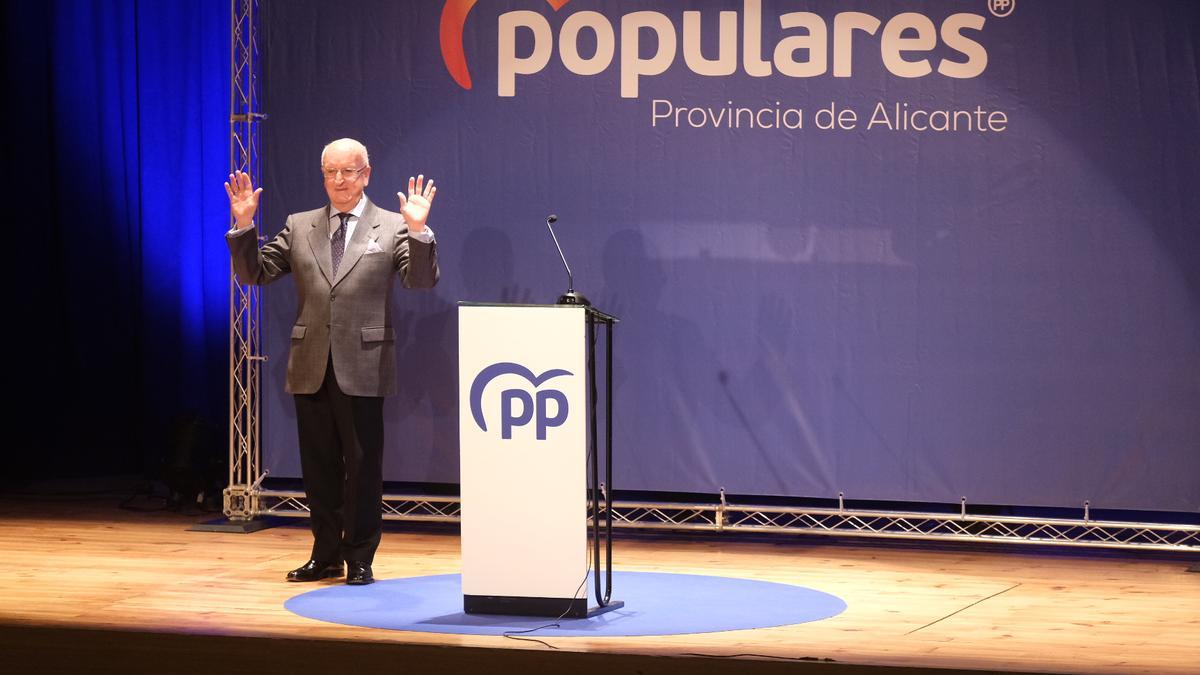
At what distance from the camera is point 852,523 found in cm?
658

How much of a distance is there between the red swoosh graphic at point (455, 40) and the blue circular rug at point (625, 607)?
231 centimetres

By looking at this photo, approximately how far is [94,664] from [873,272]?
13.8 ft

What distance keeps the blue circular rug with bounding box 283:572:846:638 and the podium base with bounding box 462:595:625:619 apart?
0.03 metres

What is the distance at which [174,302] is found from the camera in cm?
815

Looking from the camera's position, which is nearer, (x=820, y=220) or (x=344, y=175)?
(x=344, y=175)

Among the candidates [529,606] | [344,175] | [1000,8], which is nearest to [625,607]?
[529,606]

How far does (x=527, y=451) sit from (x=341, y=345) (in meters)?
1.07

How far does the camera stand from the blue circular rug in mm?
4625

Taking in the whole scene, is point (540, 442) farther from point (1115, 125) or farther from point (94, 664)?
point (1115, 125)

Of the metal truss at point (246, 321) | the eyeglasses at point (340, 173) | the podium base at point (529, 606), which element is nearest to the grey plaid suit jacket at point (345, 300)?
the eyeglasses at point (340, 173)

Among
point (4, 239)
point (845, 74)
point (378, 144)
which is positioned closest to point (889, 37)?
point (845, 74)

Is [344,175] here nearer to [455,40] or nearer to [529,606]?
[455,40]

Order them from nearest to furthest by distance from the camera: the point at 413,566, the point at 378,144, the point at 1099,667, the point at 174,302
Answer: the point at 1099,667
the point at 413,566
the point at 378,144
the point at 174,302

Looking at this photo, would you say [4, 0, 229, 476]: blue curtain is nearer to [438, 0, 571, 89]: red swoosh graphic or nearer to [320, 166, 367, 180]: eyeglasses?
[438, 0, 571, 89]: red swoosh graphic
